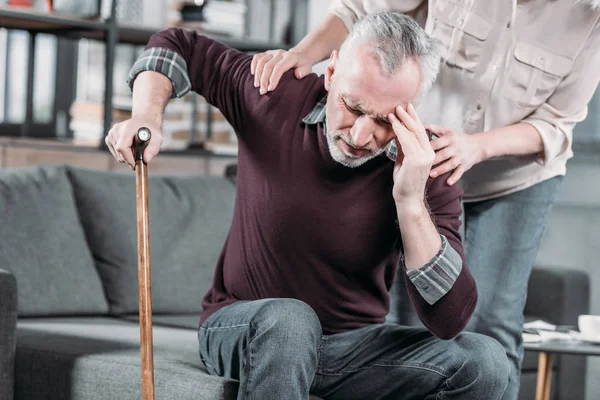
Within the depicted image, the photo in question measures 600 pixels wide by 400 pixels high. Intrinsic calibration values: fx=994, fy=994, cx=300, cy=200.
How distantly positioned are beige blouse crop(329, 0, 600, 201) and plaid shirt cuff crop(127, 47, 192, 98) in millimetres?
480

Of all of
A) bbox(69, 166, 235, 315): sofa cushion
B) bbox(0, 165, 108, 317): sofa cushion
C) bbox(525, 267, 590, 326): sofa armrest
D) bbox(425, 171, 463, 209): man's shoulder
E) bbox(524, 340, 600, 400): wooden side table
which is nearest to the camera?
bbox(425, 171, 463, 209): man's shoulder

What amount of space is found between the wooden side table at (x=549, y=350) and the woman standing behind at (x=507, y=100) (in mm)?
102

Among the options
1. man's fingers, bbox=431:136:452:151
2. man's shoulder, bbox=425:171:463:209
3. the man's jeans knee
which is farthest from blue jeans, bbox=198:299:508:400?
man's fingers, bbox=431:136:452:151

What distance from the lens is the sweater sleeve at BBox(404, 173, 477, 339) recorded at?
1.77m

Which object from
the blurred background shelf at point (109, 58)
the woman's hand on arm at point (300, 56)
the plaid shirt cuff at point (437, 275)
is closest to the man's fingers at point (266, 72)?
the woman's hand on arm at point (300, 56)

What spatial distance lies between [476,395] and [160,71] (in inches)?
34.1

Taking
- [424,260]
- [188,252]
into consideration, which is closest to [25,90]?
[188,252]

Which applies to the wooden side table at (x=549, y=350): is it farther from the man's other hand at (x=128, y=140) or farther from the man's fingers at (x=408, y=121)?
the man's other hand at (x=128, y=140)

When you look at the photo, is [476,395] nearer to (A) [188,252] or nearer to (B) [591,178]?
→ (A) [188,252]

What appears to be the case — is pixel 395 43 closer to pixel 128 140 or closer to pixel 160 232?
pixel 128 140

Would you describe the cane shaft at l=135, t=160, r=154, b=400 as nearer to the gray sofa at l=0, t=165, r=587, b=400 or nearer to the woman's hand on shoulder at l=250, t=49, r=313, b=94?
the gray sofa at l=0, t=165, r=587, b=400

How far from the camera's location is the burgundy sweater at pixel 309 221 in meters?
1.90

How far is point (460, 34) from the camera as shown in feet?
6.98

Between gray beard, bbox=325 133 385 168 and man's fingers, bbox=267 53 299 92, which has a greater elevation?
man's fingers, bbox=267 53 299 92
